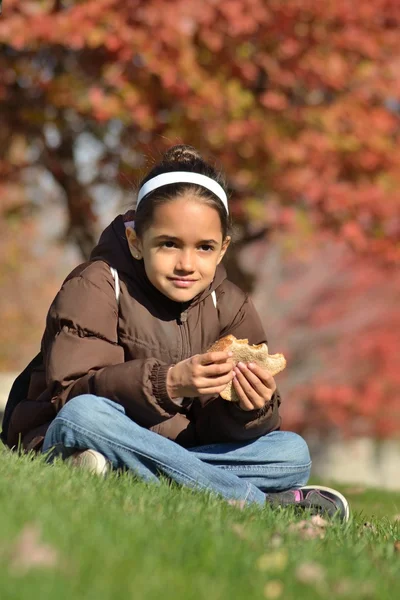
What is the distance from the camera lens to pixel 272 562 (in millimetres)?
2627

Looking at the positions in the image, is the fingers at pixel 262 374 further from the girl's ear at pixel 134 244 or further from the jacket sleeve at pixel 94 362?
the girl's ear at pixel 134 244

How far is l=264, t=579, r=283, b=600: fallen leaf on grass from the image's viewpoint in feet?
7.79

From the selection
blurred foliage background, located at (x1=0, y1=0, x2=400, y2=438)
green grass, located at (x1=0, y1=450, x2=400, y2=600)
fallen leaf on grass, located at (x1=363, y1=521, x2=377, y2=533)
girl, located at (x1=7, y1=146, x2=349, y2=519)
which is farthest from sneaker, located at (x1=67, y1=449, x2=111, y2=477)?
blurred foliage background, located at (x1=0, y1=0, x2=400, y2=438)

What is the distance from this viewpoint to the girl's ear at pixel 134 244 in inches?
171

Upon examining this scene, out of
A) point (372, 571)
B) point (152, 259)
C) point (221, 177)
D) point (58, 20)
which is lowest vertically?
point (372, 571)

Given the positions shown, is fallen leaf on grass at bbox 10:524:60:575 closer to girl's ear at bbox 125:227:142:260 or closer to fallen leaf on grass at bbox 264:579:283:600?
fallen leaf on grass at bbox 264:579:283:600

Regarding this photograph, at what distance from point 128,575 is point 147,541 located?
35cm

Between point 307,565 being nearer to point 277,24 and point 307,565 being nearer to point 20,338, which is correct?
point 277,24

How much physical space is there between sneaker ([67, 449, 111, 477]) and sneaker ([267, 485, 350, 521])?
2.65 ft

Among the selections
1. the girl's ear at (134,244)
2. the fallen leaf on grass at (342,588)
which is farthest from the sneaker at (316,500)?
the fallen leaf on grass at (342,588)

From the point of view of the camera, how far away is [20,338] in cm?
2017

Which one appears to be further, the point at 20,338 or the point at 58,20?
the point at 20,338

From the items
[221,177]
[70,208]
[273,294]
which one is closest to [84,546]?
[221,177]

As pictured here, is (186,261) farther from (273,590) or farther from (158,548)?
(273,590)
